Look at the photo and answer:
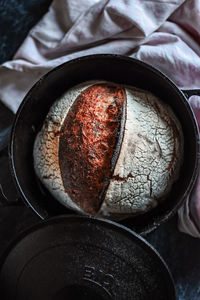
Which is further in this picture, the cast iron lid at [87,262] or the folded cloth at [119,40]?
the folded cloth at [119,40]

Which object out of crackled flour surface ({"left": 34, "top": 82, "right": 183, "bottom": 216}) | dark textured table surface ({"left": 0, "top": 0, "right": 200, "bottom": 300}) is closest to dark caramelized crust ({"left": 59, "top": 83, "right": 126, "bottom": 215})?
crackled flour surface ({"left": 34, "top": 82, "right": 183, "bottom": 216})

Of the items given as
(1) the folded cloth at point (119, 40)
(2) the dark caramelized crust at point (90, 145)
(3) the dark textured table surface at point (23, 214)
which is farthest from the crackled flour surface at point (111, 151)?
(3) the dark textured table surface at point (23, 214)

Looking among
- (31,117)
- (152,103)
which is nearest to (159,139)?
(152,103)

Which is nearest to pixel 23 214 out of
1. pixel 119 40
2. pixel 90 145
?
pixel 90 145

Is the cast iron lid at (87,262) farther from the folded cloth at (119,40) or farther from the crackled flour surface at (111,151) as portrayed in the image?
the folded cloth at (119,40)

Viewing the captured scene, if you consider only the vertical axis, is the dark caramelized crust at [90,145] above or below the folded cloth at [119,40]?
below

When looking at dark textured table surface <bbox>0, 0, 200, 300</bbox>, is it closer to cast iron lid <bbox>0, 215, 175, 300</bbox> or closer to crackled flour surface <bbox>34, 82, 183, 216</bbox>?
crackled flour surface <bbox>34, 82, 183, 216</bbox>

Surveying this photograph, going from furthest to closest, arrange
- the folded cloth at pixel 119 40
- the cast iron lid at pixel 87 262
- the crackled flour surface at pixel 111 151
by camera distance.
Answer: the folded cloth at pixel 119 40 → the crackled flour surface at pixel 111 151 → the cast iron lid at pixel 87 262
